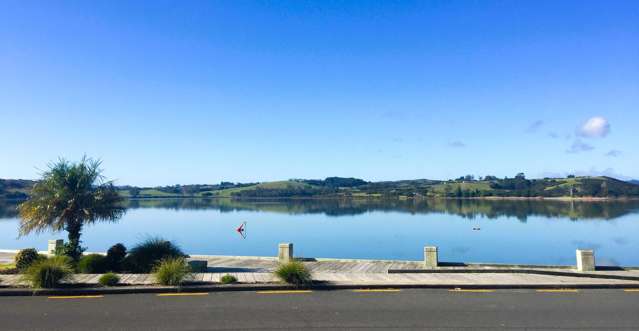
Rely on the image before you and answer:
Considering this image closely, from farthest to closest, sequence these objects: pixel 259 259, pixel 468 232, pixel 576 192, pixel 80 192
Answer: pixel 576 192, pixel 468 232, pixel 259 259, pixel 80 192

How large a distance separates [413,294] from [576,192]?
624ft

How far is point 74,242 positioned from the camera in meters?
19.7

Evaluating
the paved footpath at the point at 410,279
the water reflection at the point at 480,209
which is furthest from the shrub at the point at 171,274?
the water reflection at the point at 480,209

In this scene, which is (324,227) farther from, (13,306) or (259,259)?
(13,306)

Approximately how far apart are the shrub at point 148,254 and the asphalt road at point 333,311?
617cm

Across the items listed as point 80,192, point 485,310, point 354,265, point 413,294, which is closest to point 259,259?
point 354,265

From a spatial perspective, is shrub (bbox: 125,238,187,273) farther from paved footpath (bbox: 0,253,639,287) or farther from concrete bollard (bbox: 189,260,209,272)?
paved footpath (bbox: 0,253,639,287)

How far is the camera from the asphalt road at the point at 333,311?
9.00m

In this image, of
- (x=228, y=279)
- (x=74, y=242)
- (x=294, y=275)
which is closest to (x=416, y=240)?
(x=74, y=242)

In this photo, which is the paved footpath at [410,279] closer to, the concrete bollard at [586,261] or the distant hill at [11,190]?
the concrete bollard at [586,261]

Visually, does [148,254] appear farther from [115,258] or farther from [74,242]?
[74,242]

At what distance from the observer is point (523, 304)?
35.6ft

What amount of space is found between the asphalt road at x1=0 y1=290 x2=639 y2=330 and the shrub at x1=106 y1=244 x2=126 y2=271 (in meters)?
6.57

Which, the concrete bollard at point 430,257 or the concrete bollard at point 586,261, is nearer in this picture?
the concrete bollard at point 586,261
